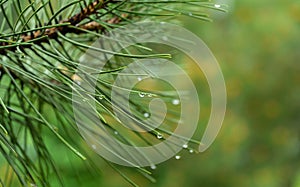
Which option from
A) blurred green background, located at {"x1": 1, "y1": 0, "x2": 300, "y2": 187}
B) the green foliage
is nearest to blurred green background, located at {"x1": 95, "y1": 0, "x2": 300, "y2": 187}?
blurred green background, located at {"x1": 1, "y1": 0, "x2": 300, "y2": 187}

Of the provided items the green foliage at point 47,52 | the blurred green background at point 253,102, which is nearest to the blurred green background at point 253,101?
the blurred green background at point 253,102

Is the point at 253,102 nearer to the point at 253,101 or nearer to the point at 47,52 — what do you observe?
the point at 253,101

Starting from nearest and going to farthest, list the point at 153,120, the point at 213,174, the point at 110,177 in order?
the point at 153,120
the point at 110,177
the point at 213,174

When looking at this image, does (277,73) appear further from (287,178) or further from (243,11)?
(287,178)

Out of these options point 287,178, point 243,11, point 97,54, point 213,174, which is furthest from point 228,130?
point 97,54

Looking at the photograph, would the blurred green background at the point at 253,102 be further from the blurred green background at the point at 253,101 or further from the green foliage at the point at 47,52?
the green foliage at the point at 47,52

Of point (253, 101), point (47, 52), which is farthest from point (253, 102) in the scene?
point (47, 52)

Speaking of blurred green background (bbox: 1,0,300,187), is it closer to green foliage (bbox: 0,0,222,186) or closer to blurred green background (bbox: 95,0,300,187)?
blurred green background (bbox: 95,0,300,187)

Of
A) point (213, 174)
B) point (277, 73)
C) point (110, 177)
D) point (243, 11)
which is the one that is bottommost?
point (110, 177)
